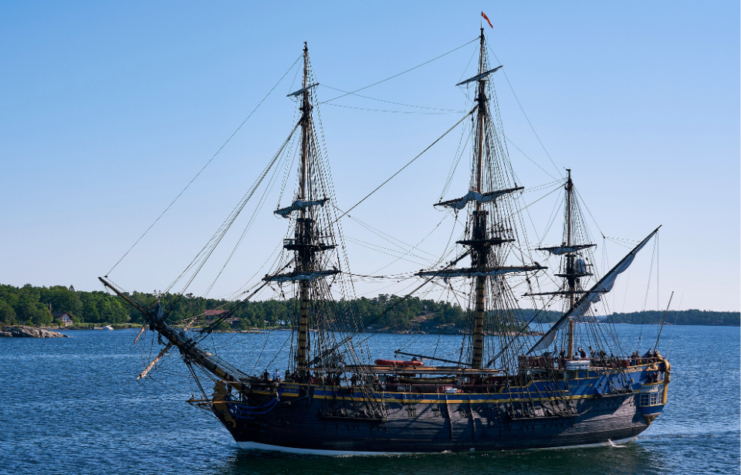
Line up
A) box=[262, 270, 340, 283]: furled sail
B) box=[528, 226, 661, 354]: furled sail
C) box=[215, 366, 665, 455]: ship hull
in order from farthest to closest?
box=[528, 226, 661, 354]: furled sail < box=[262, 270, 340, 283]: furled sail < box=[215, 366, 665, 455]: ship hull

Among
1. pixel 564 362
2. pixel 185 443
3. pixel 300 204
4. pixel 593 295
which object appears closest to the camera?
pixel 300 204

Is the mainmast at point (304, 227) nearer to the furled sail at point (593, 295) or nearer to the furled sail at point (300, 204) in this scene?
the furled sail at point (300, 204)

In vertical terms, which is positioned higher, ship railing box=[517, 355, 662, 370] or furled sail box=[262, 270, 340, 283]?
furled sail box=[262, 270, 340, 283]

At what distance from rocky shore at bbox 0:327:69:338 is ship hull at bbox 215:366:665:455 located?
140 m

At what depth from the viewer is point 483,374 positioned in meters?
44.9

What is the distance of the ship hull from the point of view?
40.3 metres

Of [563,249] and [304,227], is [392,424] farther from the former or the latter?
[563,249]

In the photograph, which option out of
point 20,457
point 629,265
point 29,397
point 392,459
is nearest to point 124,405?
point 29,397

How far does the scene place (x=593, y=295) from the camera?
178ft

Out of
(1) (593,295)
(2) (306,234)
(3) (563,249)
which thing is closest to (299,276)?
(2) (306,234)

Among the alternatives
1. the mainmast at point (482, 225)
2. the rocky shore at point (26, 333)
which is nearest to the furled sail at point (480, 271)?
the mainmast at point (482, 225)

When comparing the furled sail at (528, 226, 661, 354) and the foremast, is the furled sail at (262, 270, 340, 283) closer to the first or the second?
the foremast

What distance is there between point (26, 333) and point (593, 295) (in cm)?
15130

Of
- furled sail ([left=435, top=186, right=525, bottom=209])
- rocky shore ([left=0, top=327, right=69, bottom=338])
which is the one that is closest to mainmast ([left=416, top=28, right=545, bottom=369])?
furled sail ([left=435, top=186, right=525, bottom=209])
